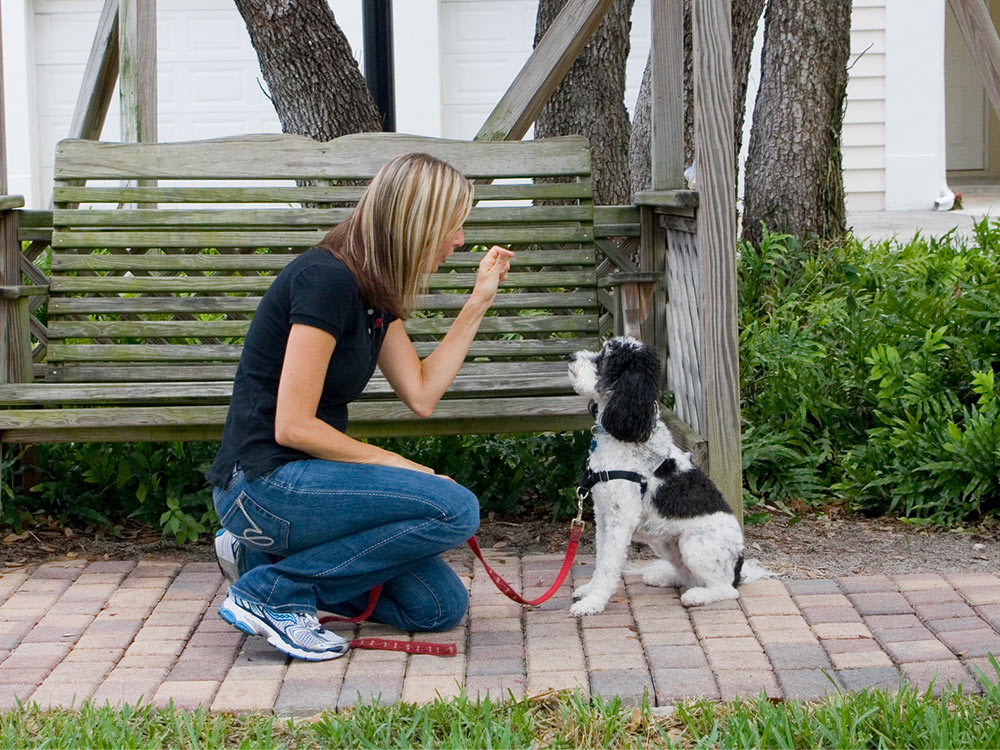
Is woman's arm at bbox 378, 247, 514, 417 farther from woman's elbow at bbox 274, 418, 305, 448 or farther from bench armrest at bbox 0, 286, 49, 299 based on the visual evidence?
bench armrest at bbox 0, 286, 49, 299

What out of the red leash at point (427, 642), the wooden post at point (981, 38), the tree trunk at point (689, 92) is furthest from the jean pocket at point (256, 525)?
the tree trunk at point (689, 92)

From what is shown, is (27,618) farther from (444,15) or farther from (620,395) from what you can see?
(444,15)

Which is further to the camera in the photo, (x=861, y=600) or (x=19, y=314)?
(x=19, y=314)

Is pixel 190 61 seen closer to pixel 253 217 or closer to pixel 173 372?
pixel 253 217

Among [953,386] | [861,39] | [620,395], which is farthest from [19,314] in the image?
[861,39]

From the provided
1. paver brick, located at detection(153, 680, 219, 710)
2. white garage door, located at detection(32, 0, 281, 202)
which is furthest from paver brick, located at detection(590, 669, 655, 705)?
white garage door, located at detection(32, 0, 281, 202)

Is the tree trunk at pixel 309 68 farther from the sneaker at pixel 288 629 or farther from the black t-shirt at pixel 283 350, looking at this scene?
the sneaker at pixel 288 629

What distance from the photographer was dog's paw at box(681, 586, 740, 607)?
391cm

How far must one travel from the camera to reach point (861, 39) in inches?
537

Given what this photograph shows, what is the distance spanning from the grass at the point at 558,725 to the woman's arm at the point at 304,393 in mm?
748

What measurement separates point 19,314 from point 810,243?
165 inches

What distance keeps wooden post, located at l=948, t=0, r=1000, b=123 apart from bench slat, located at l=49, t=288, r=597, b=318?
1.74 metres

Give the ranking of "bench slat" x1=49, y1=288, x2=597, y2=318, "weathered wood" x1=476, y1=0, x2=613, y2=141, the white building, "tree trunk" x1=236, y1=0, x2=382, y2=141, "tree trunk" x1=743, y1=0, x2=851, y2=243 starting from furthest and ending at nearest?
the white building, "tree trunk" x1=743, y1=0, x2=851, y2=243, "tree trunk" x1=236, y1=0, x2=382, y2=141, "weathered wood" x1=476, y1=0, x2=613, y2=141, "bench slat" x1=49, y1=288, x2=597, y2=318

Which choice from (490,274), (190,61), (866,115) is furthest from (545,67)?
(866,115)
